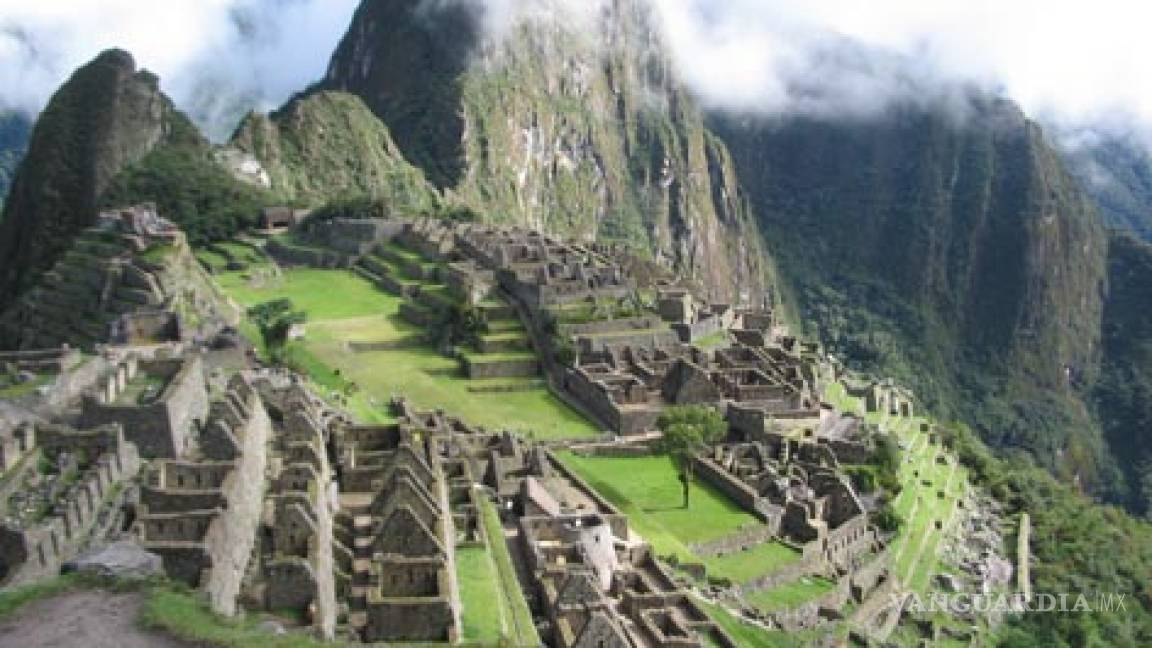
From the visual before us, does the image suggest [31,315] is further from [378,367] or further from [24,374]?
[24,374]

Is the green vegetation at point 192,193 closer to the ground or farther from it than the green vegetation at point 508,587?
farther from it

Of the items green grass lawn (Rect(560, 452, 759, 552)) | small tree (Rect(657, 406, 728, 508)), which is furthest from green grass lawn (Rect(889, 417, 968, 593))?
small tree (Rect(657, 406, 728, 508))

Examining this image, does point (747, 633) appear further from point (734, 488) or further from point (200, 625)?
point (200, 625)

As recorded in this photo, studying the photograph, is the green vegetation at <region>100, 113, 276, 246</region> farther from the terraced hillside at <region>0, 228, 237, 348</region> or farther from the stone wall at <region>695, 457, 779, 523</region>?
the stone wall at <region>695, 457, 779, 523</region>

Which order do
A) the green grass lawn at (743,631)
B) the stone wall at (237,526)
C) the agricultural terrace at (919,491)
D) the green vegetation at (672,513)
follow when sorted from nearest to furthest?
the stone wall at (237,526) < the green grass lawn at (743,631) < the green vegetation at (672,513) < the agricultural terrace at (919,491)

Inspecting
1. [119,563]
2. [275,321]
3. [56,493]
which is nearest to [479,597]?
[119,563]

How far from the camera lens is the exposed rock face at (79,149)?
9838 centimetres

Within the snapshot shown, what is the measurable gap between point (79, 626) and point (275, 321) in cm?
4256

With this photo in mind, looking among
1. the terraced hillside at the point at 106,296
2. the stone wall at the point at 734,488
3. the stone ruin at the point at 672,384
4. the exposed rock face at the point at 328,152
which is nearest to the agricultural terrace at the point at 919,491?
the stone ruin at the point at 672,384

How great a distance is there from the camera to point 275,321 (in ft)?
188

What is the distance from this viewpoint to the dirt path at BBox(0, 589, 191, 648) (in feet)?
49.9

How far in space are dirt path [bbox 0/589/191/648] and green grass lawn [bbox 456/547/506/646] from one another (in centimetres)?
610

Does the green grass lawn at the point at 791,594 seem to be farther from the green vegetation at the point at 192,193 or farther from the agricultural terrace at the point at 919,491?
the green vegetation at the point at 192,193

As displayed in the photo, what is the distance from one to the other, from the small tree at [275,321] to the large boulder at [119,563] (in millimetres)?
27726
